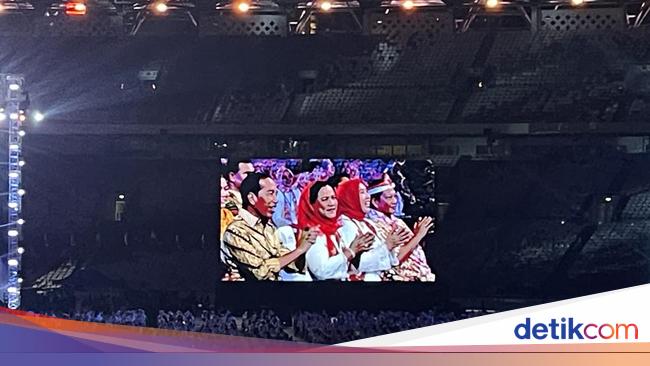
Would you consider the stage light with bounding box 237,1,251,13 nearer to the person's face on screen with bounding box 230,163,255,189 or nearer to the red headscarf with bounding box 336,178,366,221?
the person's face on screen with bounding box 230,163,255,189

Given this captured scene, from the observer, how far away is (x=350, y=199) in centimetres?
462

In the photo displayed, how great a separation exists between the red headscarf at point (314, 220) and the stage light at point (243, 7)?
1091 millimetres

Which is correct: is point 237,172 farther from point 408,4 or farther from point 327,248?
point 408,4

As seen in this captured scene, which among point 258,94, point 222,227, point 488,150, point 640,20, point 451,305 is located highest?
point 640,20

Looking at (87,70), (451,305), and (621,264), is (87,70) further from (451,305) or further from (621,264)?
(621,264)

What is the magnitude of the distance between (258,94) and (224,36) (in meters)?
0.44

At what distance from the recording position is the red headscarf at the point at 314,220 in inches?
180

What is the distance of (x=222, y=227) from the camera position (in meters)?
4.68

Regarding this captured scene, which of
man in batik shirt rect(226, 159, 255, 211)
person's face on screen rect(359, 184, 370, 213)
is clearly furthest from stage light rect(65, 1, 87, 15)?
person's face on screen rect(359, 184, 370, 213)

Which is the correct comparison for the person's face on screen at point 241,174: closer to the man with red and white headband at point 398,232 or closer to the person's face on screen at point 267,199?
the person's face on screen at point 267,199

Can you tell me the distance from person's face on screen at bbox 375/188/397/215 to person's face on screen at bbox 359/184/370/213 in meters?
0.06

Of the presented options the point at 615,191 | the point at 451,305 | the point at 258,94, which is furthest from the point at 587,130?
the point at 258,94

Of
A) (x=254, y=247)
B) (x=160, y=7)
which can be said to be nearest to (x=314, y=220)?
(x=254, y=247)

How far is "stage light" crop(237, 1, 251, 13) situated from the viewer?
13.6 feet
